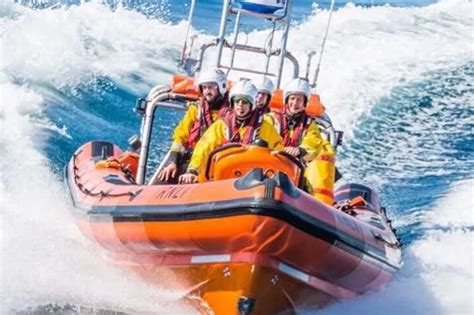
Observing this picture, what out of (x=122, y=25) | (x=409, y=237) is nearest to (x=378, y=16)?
(x=122, y=25)

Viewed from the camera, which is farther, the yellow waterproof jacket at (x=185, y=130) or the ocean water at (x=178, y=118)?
the yellow waterproof jacket at (x=185, y=130)

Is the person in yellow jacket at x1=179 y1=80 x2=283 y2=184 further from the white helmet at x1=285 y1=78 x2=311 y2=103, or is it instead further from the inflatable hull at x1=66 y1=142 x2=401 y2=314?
the inflatable hull at x1=66 y1=142 x2=401 y2=314

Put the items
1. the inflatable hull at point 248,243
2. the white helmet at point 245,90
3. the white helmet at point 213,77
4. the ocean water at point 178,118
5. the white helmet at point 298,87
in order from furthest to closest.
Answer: the white helmet at point 213,77, the white helmet at point 298,87, the ocean water at point 178,118, the white helmet at point 245,90, the inflatable hull at point 248,243

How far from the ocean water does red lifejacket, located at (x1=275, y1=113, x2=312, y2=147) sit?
1132 mm

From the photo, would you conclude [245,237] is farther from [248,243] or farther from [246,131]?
[246,131]

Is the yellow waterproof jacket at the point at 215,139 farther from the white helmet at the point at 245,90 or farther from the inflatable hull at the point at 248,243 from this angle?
the inflatable hull at the point at 248,243

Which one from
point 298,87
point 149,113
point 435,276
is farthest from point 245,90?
point 435,276

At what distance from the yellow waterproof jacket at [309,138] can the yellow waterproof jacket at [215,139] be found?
0.23 meters

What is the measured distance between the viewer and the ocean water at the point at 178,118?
294 inches

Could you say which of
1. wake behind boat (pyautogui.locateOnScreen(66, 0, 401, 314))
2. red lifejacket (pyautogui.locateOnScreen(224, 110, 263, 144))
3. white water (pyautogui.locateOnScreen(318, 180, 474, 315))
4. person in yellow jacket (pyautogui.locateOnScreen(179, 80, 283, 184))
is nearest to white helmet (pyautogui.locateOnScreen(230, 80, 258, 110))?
person in yellow jacket (pyautogui.locateOnScreen(179, 80, 283, 184))

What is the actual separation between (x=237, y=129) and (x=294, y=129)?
0.63 m

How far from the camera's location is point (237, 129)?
738cm

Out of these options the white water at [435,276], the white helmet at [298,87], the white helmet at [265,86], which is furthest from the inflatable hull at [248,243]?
the white helmet at [265,86]

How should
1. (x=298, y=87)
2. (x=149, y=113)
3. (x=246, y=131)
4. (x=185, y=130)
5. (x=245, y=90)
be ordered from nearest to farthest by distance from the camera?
(x=245, y=90) < (x=246, y=131) < (x=298, y=87) < (x=185, y=130) < (x=149, y=113)
